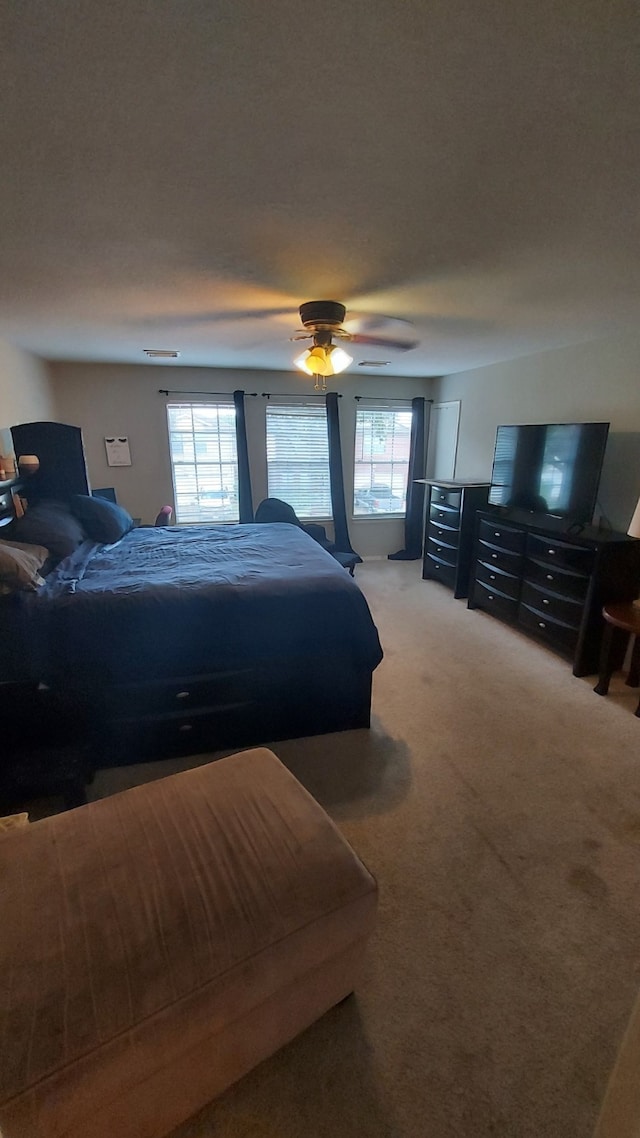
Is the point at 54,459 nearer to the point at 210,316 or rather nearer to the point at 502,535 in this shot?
the point at 210,316

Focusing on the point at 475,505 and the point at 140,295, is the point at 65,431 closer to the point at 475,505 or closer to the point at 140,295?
the point at 140,295

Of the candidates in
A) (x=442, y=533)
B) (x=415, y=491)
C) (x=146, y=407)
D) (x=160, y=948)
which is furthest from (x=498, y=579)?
(x=146, y=407)

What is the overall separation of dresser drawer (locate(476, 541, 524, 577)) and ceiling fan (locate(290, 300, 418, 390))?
6.29 ft

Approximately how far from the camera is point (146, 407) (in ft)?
15.3

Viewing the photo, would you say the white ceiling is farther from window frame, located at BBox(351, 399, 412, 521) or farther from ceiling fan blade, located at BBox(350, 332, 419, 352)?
window frame, located at BBox(351, 399, 412, 521)

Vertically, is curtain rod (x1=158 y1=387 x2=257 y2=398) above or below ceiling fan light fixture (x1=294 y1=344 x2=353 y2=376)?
above

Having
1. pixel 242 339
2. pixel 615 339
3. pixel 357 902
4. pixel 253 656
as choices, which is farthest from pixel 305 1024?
pixel 615 339

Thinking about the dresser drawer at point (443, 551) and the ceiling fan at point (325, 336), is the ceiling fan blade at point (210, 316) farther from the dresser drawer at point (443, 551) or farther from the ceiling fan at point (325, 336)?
the dresser drawer at point (443, 551)

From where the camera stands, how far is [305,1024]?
1120mm

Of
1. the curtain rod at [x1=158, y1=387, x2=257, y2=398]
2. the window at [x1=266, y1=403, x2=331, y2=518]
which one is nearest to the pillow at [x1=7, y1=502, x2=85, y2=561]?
the curtain rod at [x1=158, y1=387, x2=257, y2=398]

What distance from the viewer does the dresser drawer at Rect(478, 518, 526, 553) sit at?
137 inches

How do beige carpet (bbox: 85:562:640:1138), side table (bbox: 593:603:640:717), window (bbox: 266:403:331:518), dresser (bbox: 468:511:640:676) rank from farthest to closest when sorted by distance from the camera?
window (bbox: 266:403:331:518) → dresser (bbox: 468:511:640:676) → side table (bbox: 593:603:640:717) → beige carpet (bbox: 85:562:640:1138)

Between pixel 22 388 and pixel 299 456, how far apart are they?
2786mm

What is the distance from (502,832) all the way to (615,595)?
1874 mm
